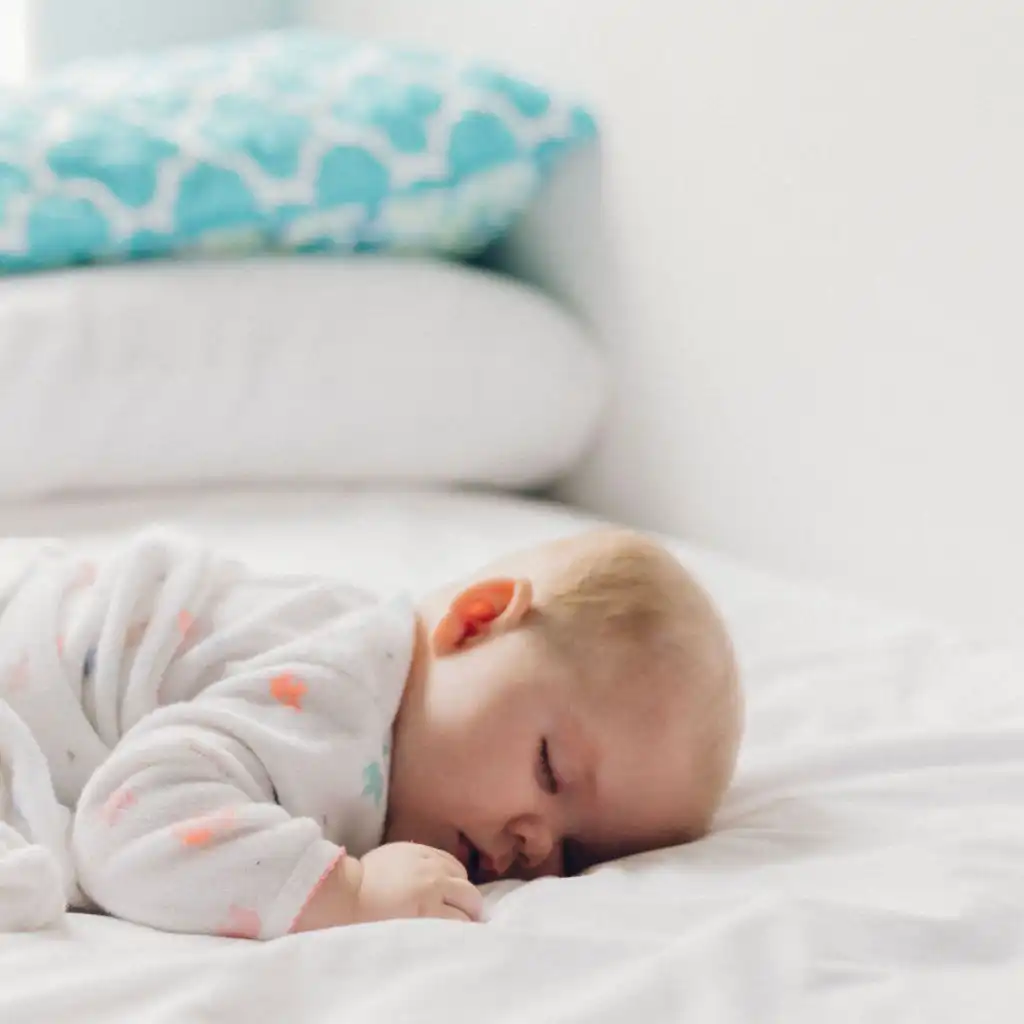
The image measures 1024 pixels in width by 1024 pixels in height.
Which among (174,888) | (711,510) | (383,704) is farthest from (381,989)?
(711,510)

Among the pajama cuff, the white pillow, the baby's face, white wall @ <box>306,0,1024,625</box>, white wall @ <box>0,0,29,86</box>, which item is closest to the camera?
the pajama cuff

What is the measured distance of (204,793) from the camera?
0.77 metres

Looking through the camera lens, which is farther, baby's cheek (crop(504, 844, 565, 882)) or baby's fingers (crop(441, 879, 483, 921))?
baby's cheek (crop(504, 844, 565, 882))

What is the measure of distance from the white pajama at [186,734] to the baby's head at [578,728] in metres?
0.04

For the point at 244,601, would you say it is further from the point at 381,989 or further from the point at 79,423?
the point at 79,423

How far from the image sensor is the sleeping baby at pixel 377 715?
0.79 metres

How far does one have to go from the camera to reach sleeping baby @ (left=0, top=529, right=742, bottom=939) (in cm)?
79

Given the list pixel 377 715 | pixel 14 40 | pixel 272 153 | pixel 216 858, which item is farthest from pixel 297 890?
pixel 14 40

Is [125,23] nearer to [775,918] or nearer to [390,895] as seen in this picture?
[390,895]

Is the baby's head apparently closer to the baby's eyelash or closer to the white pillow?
the baby's eyelash

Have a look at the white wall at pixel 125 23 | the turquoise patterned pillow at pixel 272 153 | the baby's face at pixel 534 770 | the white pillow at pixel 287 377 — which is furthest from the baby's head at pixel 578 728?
the white wall at pixel 125 23

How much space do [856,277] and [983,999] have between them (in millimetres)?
789

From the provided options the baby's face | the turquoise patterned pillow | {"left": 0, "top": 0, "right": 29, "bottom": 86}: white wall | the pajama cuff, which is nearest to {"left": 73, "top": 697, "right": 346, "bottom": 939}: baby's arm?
the pajama cuff

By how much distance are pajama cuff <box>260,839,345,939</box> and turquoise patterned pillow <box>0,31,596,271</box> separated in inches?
36.5
